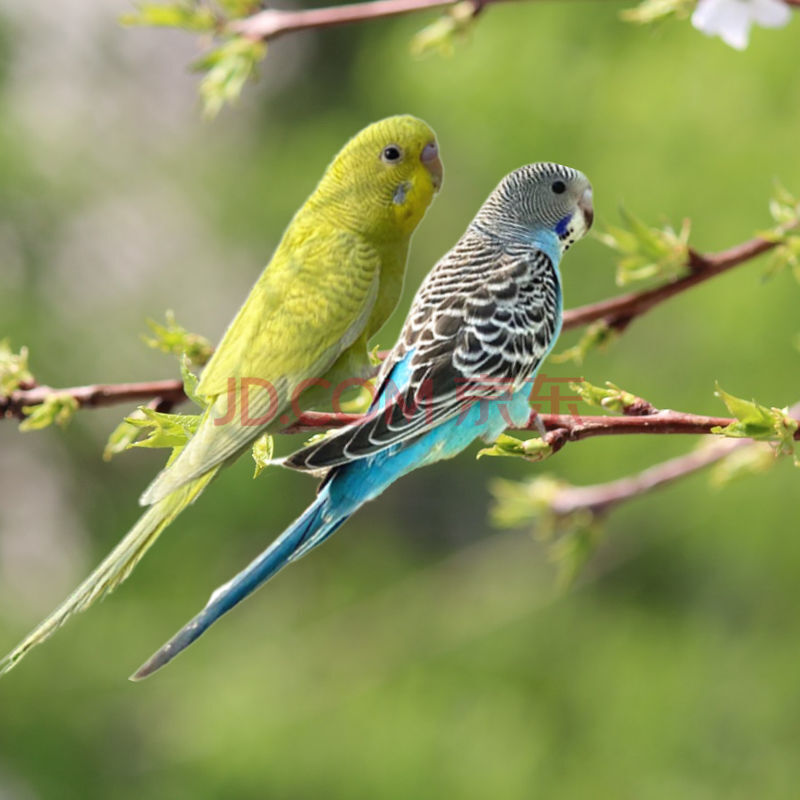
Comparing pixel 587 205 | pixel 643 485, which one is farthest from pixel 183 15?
pixel 643 485

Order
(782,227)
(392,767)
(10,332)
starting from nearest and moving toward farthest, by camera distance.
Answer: (782,227), (392,767), (10,332)

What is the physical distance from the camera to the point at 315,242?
2.44 feet

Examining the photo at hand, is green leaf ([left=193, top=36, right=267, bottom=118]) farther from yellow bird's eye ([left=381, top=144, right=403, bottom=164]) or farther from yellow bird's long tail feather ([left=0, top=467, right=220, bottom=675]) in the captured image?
yellow bird's long tail feather ([left=0, top=467, right=220, bottom=675])

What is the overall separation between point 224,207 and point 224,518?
111 cm

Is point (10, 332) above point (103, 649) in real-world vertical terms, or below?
above

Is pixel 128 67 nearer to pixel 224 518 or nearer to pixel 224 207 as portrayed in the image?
pixel 224 207

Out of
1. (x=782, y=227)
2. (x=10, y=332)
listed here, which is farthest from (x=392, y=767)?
(x=782, y=227)

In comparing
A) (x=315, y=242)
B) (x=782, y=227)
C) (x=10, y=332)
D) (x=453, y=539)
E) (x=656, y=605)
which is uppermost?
(x=315, y=242)

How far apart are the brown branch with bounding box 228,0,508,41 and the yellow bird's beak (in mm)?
357

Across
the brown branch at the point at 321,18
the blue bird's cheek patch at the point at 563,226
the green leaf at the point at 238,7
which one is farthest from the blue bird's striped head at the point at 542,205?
the green leaf at the point at 238,7

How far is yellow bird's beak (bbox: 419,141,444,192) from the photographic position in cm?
66

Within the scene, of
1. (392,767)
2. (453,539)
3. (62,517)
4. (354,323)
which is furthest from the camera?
(453,539)

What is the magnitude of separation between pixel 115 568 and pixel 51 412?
13.2 inches

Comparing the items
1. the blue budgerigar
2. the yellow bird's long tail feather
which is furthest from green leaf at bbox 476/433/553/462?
the yellow bird's long tail feather
